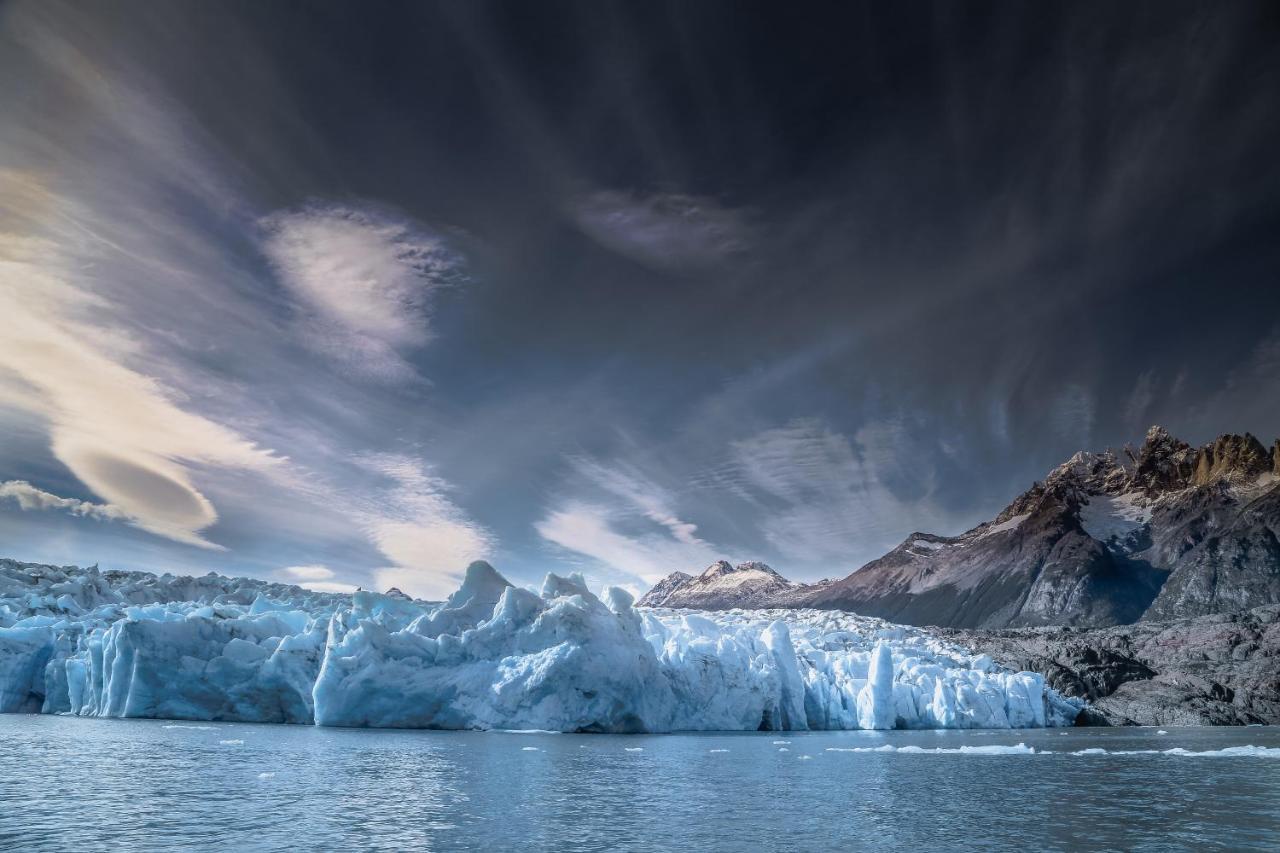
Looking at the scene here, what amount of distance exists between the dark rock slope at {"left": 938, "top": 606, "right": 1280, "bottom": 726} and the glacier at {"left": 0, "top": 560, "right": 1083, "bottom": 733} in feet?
160

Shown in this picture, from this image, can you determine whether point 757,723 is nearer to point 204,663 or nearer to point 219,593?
point 204,663

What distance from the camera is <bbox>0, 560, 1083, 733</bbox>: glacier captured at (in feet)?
171

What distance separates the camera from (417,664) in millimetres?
52469

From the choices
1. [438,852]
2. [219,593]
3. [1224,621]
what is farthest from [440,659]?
[1224,621]

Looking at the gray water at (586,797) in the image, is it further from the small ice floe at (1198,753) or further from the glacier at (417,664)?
the glacier at (417,664)

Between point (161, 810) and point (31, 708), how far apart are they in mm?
56685

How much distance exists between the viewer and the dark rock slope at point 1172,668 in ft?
307

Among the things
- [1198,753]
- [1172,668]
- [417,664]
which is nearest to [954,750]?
[1198,753]

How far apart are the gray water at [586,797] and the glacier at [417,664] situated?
7.93m

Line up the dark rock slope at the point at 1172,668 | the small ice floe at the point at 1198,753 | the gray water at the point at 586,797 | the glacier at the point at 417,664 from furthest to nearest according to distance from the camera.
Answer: the dark rock slope at the point at 1172,668
the glacier at the point at 417,664
the small ice floe at the point at 1198,753
the gray water at the point at 586,797

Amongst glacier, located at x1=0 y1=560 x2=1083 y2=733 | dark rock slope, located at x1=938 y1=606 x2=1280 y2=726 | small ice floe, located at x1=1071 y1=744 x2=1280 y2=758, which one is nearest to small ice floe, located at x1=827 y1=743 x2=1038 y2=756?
small ice floe, located at x1=1071 y1=744 x2=1280 y2=758

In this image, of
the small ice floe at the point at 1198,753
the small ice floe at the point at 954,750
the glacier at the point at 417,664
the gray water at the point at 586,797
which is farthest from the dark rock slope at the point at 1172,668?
the gray water at the point at 586,797

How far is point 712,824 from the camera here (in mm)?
21719

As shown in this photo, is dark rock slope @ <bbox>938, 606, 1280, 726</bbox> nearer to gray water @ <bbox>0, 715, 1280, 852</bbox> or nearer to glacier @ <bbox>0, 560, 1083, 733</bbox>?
glacier @ <bbox>0, 560, 1083, 733</bbox>
